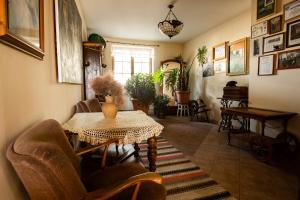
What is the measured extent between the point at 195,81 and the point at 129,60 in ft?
8.32

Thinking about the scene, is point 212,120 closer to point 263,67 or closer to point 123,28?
point 263,67

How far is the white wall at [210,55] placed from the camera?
418 centimetres

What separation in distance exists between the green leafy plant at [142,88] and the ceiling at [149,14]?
1.47 metres

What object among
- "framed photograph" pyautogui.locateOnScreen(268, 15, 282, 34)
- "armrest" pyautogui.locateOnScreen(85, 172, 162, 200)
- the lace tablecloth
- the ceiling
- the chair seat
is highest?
the ceiling

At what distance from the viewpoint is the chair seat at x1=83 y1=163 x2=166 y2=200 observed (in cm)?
107

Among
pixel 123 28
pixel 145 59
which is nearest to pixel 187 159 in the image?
pixel 123 28

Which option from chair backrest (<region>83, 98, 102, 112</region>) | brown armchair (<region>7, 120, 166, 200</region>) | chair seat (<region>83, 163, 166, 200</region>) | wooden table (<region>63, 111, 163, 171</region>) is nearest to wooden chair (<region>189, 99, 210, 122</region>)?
chair backrest (<region>83, 98, 102, 112</region>)

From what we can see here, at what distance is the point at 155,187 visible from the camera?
1.12 meters

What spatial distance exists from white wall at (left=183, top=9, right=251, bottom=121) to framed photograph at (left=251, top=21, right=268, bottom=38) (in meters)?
0.83

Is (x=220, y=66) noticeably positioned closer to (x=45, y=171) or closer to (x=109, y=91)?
(x=109, y=91)

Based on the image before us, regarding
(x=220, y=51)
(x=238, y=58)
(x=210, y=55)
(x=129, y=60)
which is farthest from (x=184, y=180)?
(x=129, y=60)

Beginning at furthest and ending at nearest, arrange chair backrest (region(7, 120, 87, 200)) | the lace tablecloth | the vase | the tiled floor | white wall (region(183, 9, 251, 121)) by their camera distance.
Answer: white wall (region(183, 9, 251, 121)) → the vase → the tiled floor → the lace tablecloth → chair backrest (region(7, 120, 87, 200))

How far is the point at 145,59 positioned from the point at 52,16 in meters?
5.13

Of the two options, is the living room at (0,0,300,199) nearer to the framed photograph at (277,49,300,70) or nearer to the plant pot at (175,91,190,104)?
the framed photograph at (277,49,300,70)
